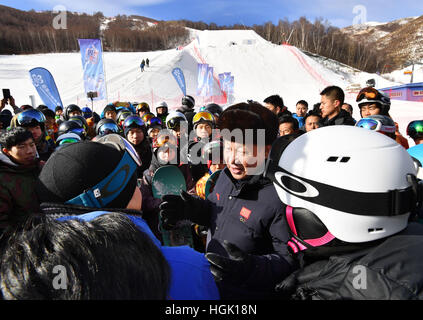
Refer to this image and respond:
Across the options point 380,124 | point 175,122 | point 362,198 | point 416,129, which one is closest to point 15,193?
point 362,198

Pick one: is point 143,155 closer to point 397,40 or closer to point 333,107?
point 333,107

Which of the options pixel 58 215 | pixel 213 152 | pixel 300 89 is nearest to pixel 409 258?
pixel 58 215

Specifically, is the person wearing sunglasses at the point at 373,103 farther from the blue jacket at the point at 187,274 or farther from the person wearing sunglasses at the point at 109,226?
the blue jacket at the point at 187,274

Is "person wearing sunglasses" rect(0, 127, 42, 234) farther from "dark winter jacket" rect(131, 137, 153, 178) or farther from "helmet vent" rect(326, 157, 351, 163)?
"helmet vent" rect(326, 157, 351, 163)

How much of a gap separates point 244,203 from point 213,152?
1302 millimetres

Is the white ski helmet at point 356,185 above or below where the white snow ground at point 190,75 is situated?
below

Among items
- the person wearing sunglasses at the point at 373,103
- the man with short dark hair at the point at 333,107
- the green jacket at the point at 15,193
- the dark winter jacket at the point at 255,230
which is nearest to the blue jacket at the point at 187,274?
the dark winter jacket at the point at 255,230

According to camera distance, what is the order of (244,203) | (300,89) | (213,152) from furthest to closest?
(300,89) < (213,152) < (244,203)

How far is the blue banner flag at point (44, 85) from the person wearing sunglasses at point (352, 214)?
12947 mm

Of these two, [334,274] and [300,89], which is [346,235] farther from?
[300,89]

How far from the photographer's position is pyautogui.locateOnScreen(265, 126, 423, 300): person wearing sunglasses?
2.85 ft

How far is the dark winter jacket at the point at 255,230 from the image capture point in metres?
1.26
